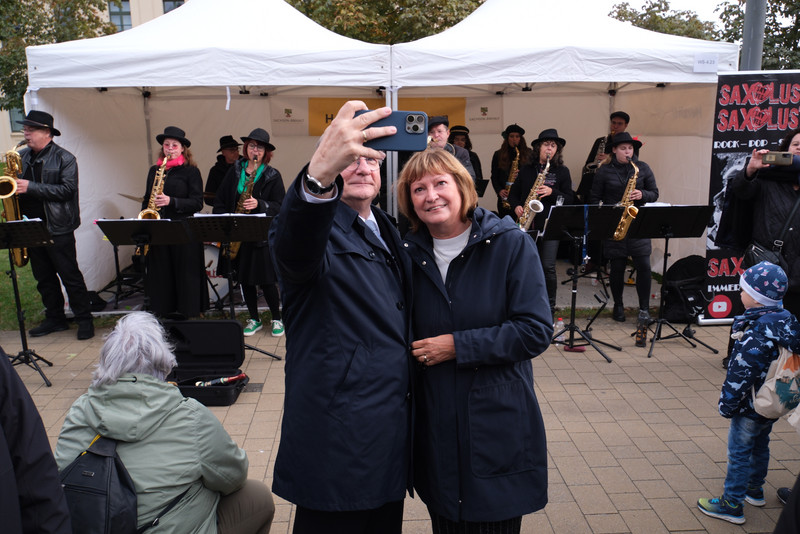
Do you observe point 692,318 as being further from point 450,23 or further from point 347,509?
point 450,23

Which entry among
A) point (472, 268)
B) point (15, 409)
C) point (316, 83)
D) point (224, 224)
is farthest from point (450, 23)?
point (15, 409)

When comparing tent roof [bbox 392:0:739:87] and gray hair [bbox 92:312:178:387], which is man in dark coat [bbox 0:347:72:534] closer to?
gray hair [bbox 92:312:178:387]

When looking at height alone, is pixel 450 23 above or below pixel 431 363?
above

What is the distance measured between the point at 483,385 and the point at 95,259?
683cm

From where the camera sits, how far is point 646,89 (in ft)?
28.4

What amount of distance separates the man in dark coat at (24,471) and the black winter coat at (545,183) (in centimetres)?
582

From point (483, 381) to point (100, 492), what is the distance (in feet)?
4.16

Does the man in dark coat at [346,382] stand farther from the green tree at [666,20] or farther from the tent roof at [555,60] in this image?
the green tree at [666,20]

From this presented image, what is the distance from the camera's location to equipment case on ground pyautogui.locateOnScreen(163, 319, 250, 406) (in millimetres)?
4910

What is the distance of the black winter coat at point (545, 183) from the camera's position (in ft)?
22.1

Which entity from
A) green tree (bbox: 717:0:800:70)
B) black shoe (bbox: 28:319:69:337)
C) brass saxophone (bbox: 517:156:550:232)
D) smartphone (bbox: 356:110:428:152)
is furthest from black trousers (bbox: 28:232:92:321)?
green tree (bbox: 717:0:800:70)

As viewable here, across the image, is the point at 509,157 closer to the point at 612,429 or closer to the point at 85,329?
the point at 612,429

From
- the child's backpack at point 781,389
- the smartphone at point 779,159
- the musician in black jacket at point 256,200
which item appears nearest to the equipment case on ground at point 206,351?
the musician in black jacket at point 256,200

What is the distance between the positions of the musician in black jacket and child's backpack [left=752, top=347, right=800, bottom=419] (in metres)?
4.35
